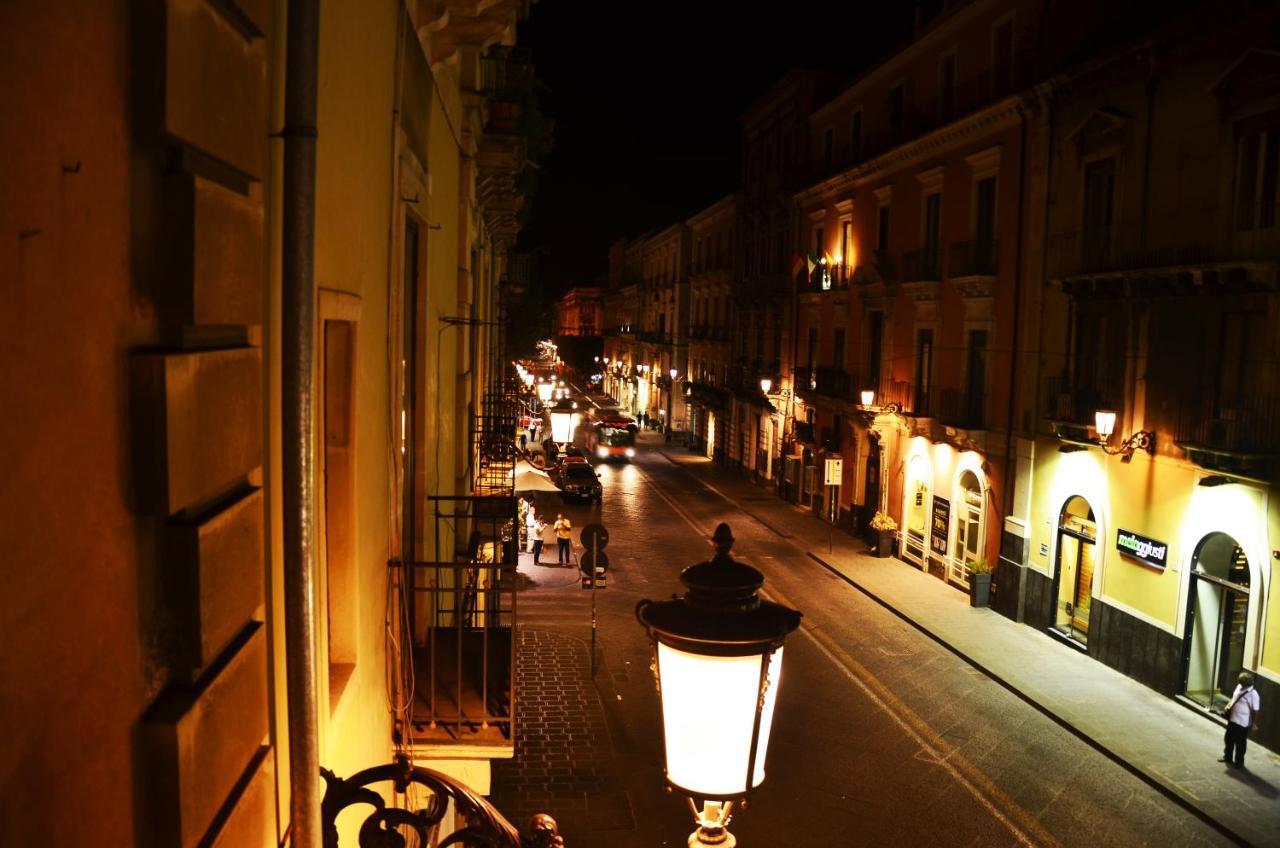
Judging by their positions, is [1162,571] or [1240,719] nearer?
[1240,719]

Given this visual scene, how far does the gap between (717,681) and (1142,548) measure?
1618 centimetres

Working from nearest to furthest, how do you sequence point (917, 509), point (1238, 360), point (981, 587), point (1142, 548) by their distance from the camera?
point (1238, 360) < point (1142, 548) < point (981, 587) < point (917, 509)

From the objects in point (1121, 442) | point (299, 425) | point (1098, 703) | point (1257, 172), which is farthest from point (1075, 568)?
point (299, 425)

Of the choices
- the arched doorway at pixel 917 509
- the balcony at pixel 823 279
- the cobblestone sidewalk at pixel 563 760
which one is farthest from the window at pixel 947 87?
the cobblestone sidewalk at pixel 563 760

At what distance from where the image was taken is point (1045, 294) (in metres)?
20.9

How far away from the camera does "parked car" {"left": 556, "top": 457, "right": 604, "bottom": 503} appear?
34.3 meters

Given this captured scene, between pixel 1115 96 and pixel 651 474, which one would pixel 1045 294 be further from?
pixel 651 474

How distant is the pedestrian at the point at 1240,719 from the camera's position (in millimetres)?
13538

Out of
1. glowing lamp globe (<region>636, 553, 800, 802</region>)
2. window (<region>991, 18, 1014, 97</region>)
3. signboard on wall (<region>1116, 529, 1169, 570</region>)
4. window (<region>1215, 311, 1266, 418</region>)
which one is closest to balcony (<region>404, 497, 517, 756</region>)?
glowing lamp globe (<region>636, 553, 800, 802</region>)

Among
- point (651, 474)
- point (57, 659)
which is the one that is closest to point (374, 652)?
point (57, 659)

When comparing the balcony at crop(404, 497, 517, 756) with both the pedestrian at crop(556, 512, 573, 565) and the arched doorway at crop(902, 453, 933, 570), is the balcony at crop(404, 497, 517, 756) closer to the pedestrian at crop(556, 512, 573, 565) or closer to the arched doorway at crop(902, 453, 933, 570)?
the pedestrian at crop(556, 512, 573, 565)

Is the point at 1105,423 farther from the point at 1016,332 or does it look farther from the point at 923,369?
the point at 923,369

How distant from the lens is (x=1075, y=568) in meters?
20.0

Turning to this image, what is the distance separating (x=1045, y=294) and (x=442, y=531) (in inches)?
620
